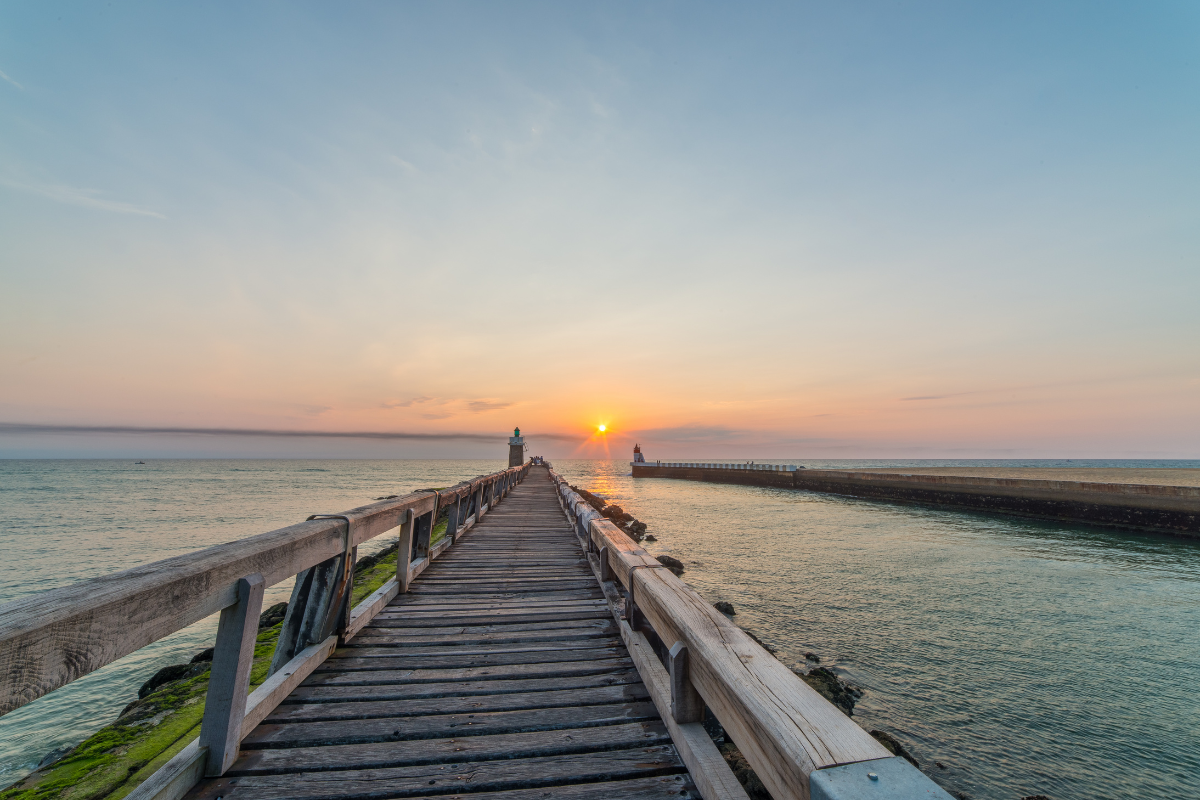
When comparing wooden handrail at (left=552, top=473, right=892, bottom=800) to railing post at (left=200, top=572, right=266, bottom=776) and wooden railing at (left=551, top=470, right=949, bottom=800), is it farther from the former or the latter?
railing post at (left=200, top=572, right=266, bottom=776)

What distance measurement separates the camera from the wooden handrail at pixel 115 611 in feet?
4.57

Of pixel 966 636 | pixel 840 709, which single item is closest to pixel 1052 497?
pixel 966 636

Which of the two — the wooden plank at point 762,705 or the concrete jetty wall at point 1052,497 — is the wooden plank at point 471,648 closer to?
the wooden plank at point 762,705

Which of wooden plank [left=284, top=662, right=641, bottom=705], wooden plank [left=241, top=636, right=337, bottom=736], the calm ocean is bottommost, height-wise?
the calm ocean

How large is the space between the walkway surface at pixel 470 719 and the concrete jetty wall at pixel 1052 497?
27559 millimetres

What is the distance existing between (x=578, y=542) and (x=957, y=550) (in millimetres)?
15319

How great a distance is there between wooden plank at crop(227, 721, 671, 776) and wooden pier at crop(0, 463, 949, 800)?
0.4 inches

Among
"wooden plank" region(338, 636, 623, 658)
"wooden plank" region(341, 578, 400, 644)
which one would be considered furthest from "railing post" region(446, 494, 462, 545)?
"wooden plank" region(338, 636, 623, 658)

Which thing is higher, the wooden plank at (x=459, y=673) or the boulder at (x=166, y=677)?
the wooden plank at (x=459, y=673)

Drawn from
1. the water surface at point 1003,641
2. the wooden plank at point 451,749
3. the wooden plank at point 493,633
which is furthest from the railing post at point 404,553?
the water surface at point 1003,641

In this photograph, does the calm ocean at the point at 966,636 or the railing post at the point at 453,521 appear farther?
the railing post at the point at 453,521

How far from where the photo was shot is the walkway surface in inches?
96.0

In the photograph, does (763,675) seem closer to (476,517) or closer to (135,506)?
(476,517)

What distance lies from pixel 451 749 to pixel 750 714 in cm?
185
